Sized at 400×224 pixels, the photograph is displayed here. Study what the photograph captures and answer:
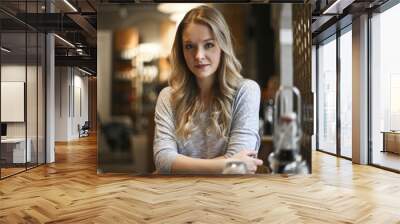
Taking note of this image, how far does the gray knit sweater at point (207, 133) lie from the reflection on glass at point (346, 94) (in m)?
3.71

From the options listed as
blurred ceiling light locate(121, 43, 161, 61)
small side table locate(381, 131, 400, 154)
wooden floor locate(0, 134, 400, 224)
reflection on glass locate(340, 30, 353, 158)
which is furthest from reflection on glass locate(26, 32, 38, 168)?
small side table locate(381, 131, 400, 154)

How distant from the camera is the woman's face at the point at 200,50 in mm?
5879

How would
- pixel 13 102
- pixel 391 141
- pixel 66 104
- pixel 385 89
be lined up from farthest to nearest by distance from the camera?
pixel 66 104 → pixel 385 89 → pixel 391 141 → pixel 13 102

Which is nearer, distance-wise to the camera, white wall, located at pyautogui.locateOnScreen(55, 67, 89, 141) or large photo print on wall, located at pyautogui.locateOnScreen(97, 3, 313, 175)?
large photo print on wall, located at pyautogui.locateOnScreen(97, 3, 313, 175)

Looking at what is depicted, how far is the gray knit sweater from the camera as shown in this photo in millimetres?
5906

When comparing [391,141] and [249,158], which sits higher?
[391,141]

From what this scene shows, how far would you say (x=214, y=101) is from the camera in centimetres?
591

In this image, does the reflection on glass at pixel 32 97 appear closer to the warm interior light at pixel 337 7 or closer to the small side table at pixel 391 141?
the warm interior light at pixel 337 7

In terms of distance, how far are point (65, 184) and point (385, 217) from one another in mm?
4216

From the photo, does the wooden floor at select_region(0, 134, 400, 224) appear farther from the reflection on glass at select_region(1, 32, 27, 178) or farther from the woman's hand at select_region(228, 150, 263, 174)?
the reflection on glass at select_region(1, 32, 27, 178)

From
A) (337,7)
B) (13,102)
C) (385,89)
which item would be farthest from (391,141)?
(13,102)

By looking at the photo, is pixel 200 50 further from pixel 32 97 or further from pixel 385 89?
pixel 385 89

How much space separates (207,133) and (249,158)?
0.73 m

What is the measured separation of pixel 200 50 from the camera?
5879 millimetres
